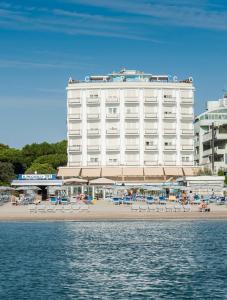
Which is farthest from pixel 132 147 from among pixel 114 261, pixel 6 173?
pixel 114 261

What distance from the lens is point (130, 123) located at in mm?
113500

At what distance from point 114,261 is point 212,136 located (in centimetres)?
8022

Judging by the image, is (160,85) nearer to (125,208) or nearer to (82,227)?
(125,208)

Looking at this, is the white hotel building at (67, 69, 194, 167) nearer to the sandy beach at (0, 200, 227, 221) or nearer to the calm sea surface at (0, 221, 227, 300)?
the sandy beach at (0, 200, 227, 221)

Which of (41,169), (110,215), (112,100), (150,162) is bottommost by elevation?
(110,215)

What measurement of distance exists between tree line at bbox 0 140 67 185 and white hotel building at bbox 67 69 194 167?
17564mm

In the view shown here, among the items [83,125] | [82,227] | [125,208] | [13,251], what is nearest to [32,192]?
[83,125]

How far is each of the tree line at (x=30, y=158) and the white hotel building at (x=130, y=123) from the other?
17564mm

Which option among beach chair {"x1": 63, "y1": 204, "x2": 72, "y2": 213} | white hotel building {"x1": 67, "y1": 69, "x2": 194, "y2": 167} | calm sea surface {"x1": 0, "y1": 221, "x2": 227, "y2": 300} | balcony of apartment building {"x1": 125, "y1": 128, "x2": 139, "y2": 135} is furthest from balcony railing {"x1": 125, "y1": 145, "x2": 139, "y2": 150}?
calm sea surface {"x1": 0, "y1": 221, "x2": 227, "y2": 300}

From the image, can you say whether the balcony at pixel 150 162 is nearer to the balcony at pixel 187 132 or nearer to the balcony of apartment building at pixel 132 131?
the balcony of apartment building at pixel 132 131

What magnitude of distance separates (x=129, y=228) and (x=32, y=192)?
4412 cm

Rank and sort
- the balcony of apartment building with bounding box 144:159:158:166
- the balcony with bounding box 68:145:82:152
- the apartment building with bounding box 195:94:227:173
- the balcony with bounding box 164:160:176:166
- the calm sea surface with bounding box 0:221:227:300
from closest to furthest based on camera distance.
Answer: the calm sea surface with bounding box 0:221:227:300 < the balcony with bounding box 164:160:176:166 < the balcony of apartment building with bounding box 144:159:158:166 < the balcony with bounding box 68:145:82:152 < the apartment building with bounding box 195:94:227:173

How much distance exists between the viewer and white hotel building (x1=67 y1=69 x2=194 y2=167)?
11294 centimetres

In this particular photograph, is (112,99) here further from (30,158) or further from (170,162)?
(30,158)
